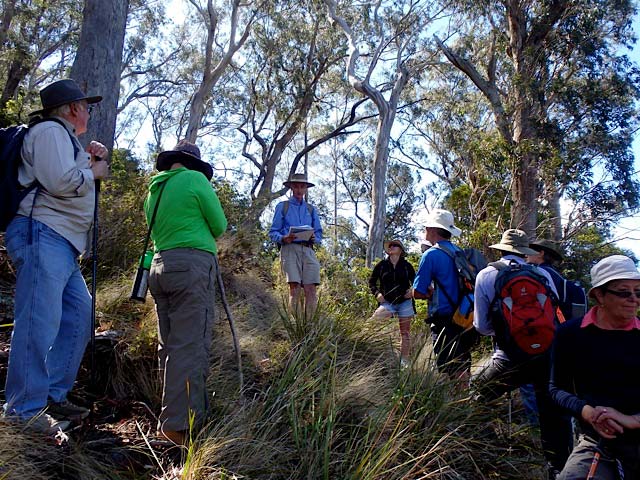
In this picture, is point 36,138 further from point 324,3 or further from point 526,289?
point 324,3

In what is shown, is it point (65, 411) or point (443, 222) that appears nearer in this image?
point (65, 411)

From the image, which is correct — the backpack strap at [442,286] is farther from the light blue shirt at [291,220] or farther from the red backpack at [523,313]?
the light blue shirt at [291,220]

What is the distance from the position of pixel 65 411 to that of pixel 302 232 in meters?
3.50

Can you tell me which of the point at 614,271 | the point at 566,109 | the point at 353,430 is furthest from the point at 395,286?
the point at 566,109

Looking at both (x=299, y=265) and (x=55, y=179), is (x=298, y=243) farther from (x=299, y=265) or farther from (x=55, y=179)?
(x=55, y=179)

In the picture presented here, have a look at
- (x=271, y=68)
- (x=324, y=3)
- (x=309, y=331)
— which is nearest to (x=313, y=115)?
(x=271, y=68)

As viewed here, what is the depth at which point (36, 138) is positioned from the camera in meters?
3.19

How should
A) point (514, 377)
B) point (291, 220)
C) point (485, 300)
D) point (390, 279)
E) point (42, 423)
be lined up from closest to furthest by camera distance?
point (42, 423)
point (514, 377)
point (485, 300)
point (291, 220)
point (390, 279)

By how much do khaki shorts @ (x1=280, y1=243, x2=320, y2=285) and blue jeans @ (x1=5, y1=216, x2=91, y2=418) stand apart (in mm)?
3304

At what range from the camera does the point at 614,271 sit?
3111mm

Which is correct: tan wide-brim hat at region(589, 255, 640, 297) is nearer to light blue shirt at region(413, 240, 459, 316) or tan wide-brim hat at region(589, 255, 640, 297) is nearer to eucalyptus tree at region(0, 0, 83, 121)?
light blue shirt at region(413, 240, 459, 316)

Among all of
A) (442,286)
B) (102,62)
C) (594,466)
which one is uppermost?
(102,62)

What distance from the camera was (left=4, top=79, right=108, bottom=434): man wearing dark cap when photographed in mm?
3045

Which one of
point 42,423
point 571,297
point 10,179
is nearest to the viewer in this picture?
point 42,423
